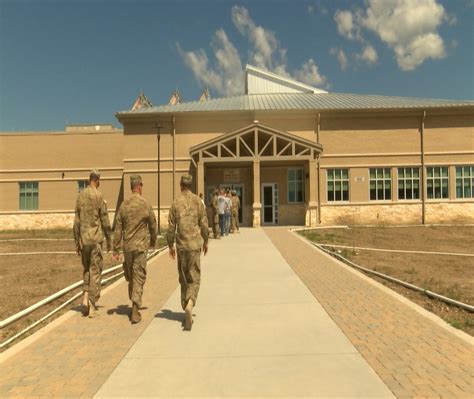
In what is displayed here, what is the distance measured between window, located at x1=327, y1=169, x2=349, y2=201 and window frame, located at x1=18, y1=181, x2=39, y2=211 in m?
19.7

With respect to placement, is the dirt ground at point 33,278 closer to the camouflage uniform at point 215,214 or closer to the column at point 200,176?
the camouflage uniform at point 215,214

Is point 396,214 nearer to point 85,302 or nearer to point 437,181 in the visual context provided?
point 437,181

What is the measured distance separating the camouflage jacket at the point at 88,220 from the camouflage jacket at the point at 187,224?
1.14m

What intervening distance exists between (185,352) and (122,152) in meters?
23.9

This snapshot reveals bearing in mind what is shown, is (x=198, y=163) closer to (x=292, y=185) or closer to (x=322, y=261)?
(x=292, y=185)

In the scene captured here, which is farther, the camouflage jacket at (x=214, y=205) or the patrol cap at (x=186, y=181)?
the camouflage jacket at (x=214, y=205)

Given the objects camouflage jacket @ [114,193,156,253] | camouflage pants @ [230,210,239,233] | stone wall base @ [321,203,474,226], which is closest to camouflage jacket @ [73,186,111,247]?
camouflage jacket @ [114,193,156,253]

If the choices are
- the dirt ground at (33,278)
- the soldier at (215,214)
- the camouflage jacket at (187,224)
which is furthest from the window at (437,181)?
the camouflage jacket at (187,224)

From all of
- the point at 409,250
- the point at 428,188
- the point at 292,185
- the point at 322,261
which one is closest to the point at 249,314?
the point at 322,261

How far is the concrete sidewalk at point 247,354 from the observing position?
11.9ft

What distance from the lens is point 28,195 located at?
88.2 feet

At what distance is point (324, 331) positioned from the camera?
5.14 metres

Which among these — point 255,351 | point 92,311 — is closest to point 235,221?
point 92,311

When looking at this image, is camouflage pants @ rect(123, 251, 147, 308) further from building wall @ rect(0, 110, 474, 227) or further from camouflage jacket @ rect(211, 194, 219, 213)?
building wall @ rect(0, 110, 474, 227)
